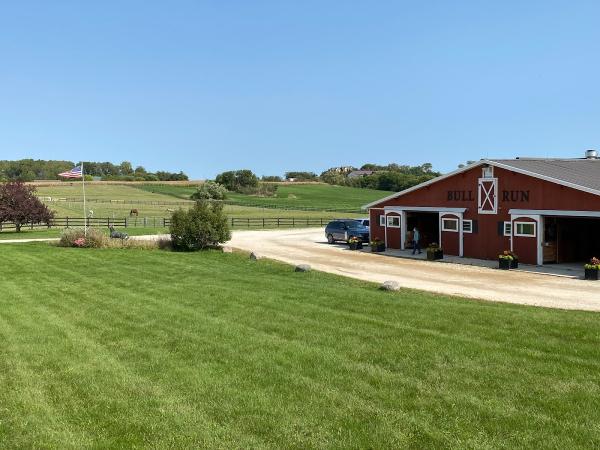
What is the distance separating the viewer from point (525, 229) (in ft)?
93.7

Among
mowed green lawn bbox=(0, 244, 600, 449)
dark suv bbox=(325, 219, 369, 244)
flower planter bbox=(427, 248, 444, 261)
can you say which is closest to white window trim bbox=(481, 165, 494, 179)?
flower planter bbox=(427, 248, 444, 261)

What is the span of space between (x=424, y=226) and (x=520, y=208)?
9120 mm

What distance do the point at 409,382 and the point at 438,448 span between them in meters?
2.09

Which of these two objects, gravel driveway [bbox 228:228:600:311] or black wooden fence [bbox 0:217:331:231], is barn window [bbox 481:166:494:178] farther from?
black wooden fence [bbox 0:217:331:231]

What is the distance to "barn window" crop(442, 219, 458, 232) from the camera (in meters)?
32.4

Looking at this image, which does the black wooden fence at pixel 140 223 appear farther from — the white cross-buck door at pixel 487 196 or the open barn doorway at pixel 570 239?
the open barn doorway at pixel 570 239

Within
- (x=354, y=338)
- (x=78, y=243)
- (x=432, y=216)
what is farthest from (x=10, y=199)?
(x=354, y=338)

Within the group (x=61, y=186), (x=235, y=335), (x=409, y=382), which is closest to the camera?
(x=409, y=382)

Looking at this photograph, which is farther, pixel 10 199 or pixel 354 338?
pixel 10 199

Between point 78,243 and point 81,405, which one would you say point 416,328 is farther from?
point 78,243

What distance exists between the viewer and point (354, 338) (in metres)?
11.0

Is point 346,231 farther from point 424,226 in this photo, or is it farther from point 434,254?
point 434,254

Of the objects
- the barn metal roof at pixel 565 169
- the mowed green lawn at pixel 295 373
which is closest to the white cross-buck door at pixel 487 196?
the barn metal roof at pixel 565 169

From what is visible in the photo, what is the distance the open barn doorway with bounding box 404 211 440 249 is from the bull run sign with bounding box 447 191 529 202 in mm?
3952
